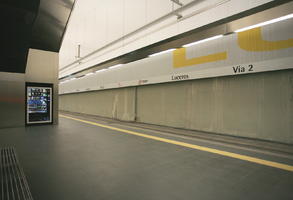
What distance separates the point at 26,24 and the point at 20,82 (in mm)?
4429

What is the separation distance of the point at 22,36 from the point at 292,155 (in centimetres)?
577

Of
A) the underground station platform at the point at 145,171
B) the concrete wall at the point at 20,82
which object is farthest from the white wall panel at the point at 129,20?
the underground station platform at the point at 145,171

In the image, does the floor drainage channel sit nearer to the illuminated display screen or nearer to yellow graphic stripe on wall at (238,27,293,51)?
the illuminated display screen

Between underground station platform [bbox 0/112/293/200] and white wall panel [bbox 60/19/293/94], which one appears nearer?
underground station platform [bbox 0/112/293/200]

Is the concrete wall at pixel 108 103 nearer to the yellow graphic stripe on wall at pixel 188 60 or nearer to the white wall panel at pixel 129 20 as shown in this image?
the white wall panel at pixel 129 20

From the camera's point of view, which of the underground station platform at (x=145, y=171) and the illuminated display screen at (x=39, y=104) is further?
the illuminated display screen at (x=39, y=104)

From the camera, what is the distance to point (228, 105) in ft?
15.7

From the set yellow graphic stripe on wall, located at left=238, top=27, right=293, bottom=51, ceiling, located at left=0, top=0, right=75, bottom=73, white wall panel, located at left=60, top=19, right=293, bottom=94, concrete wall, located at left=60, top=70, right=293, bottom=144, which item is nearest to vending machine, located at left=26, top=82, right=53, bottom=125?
ceiling, located at left=0, top=0, right=75, bottom=73

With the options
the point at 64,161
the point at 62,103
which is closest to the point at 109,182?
the point at 64,161

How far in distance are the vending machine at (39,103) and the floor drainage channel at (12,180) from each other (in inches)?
154

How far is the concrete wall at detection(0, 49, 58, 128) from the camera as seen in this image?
5543 mm

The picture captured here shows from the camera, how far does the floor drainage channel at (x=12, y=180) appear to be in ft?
5.34

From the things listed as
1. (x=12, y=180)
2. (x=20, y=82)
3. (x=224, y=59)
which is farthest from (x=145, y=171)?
(x=20, y=82)

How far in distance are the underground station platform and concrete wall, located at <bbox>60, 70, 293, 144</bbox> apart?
2.66ft
